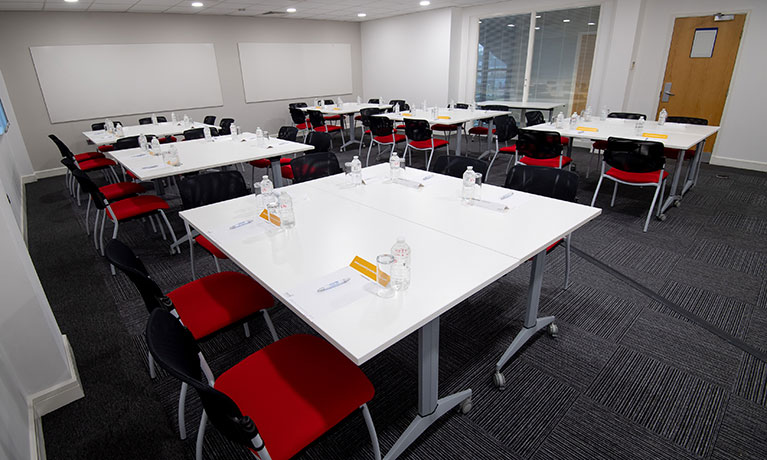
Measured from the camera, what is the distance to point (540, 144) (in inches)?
173

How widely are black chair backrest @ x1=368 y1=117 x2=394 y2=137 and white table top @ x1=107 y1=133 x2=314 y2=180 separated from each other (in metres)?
2.15

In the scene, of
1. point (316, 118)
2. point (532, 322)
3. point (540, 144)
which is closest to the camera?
point (532, 322)

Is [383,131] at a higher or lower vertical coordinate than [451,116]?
lower

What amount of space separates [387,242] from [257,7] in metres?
7.48

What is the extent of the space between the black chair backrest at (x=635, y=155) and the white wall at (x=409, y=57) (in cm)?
543

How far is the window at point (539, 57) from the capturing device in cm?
732

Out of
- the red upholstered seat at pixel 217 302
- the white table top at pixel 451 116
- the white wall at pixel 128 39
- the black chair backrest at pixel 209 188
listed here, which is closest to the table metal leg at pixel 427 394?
the red upholstered seat at pixel 217 302

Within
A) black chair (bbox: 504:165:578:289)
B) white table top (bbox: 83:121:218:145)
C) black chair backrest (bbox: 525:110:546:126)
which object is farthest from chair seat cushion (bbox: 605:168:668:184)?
white table top (bbox: 83:121:218:145)

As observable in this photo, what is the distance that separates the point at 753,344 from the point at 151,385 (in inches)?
137

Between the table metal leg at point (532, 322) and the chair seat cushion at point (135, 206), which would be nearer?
the table metal leg at point (532, 322)

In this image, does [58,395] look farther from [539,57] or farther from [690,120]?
[539,57]

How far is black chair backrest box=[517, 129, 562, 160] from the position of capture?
4.31 metres

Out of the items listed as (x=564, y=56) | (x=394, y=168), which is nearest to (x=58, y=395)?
(x=394, y=168)

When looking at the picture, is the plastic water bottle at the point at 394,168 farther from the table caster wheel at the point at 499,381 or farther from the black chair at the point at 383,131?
the black chair at the point at 383,131
